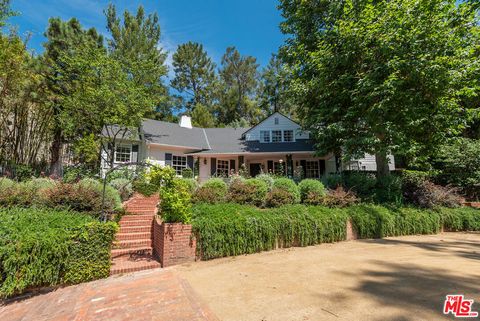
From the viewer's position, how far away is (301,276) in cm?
478

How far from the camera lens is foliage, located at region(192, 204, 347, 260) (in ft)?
20.7

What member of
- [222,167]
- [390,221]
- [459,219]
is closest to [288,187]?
[390,221]

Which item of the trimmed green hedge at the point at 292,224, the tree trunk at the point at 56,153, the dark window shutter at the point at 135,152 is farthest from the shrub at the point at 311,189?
the tree trunk at the point at 56,153

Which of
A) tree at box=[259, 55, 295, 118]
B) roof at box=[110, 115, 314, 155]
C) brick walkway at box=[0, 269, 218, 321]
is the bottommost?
brick walkway at box=[0, 269, 218, 321]

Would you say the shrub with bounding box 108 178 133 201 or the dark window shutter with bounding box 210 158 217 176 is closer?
the shrub with bounding box 108 178 133 201

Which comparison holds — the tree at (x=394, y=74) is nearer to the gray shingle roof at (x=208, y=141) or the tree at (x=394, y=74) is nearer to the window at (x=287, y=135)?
the gray shingle roof at (x=208, y=141)

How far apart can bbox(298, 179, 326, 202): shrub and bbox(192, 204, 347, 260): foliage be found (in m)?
1.05

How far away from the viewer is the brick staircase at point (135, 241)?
18.7 ft

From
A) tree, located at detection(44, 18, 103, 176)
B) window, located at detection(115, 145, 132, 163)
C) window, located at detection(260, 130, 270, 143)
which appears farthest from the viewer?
window, located at detection(260, 130, 270, 143)

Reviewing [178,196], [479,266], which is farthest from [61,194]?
[479,266]

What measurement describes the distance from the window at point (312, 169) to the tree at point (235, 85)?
1519 cm

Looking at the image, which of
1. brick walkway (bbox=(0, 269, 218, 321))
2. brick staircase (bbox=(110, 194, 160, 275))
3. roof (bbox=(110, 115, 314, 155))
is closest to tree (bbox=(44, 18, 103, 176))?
roof (bbox=(110, 115, 314, 155))

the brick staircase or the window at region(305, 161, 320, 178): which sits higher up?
the window at region(305, 161, 320, 178)

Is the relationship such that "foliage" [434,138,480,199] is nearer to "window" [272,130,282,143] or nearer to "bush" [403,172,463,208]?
"bush" [403,172,463,208]
